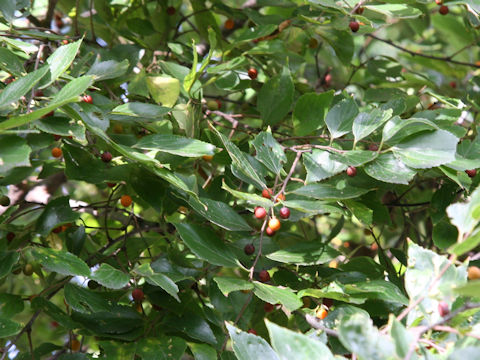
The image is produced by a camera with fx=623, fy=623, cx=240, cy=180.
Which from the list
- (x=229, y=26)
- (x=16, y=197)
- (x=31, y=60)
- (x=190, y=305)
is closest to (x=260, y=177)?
(x=190, y=305)

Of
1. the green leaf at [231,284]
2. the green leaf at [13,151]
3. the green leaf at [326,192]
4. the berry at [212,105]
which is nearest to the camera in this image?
the green leaf at [13,151]

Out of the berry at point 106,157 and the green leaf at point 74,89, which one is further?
the berry at point 106,157

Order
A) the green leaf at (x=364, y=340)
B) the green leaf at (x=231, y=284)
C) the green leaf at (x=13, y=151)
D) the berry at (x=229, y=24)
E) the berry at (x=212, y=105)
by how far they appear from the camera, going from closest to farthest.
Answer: the green leaf at (x=364, y=340) → the green leaf at (x=13, y=151) → the green leaf at (x=231, y=284) → the berry at (x=212, y=105) → the berry at (x=229, y=24)

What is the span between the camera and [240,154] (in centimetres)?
121

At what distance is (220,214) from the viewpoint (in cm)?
123

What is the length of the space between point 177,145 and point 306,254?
349mm

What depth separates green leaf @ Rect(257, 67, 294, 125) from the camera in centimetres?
149

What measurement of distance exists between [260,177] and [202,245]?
18cm

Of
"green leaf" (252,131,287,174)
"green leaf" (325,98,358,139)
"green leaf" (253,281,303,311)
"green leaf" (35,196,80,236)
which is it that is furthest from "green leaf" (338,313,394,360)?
"green leaf" (35,196,80,236)

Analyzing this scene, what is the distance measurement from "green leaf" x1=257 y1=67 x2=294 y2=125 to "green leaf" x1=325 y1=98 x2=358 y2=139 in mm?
173

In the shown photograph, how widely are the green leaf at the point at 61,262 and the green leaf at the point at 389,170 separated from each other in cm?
58

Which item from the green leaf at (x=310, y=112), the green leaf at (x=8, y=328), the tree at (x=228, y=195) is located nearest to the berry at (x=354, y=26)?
the tree at (x=228, y=195)

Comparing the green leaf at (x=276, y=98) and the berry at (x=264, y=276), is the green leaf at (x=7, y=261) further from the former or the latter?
the green leaf at (x=276, y=98)

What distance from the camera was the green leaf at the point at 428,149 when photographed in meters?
1.15
